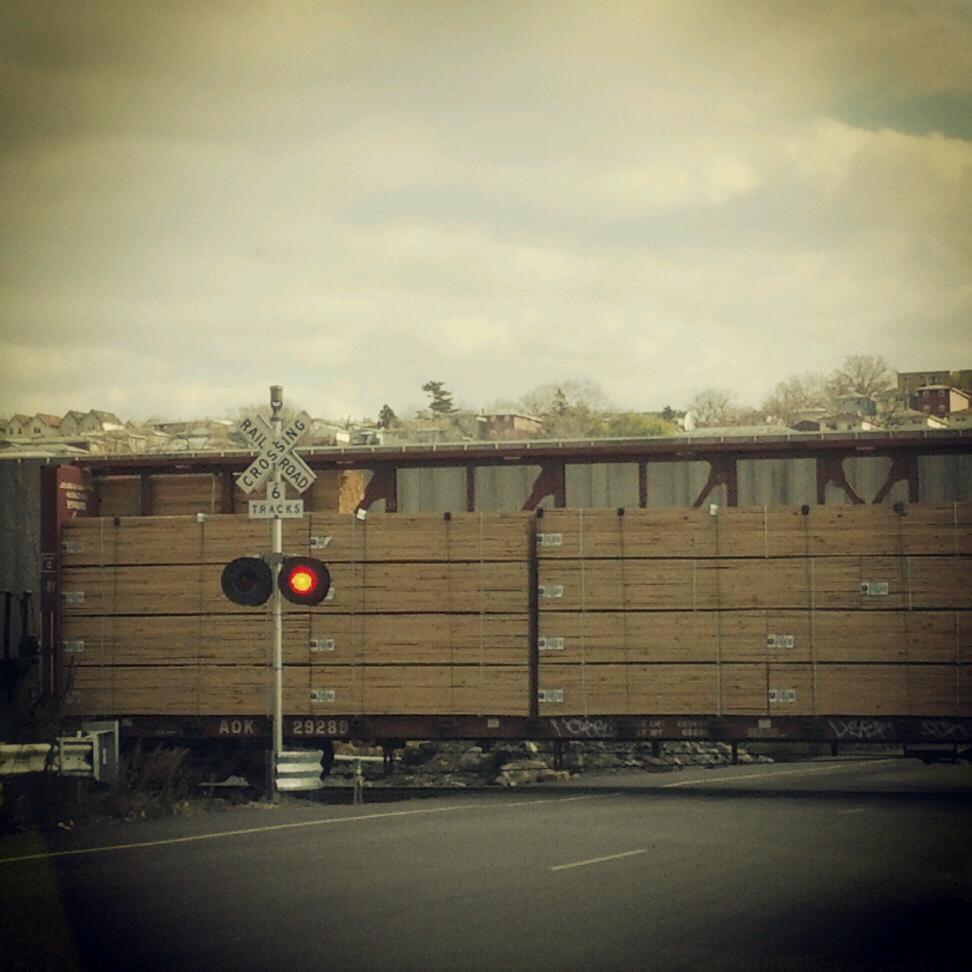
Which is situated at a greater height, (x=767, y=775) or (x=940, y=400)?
(x=940, y=400)

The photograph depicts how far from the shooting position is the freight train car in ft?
74.1

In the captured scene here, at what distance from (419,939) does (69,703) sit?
15896mm

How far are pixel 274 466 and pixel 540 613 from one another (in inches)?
192

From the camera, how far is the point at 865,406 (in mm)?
78688

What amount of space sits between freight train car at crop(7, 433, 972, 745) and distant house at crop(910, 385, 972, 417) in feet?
154

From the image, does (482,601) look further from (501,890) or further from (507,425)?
(507,425)

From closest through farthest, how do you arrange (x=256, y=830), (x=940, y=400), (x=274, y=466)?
(x=256, y=830) → (x=274, y=466) → (x=940, y=400)

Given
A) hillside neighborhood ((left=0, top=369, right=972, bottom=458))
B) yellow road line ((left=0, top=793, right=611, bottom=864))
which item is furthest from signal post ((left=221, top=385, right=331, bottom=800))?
hillside neighborhood ((left=0, top=369, right=972, bottom=458))

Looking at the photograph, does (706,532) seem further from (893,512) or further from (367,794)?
(367,794)

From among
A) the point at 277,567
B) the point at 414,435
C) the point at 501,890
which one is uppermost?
the point at 414,435

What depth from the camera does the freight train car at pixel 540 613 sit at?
74.1 feet

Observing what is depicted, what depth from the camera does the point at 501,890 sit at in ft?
39.3

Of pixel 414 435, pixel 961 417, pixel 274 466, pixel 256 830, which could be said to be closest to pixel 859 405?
pixel 961 417

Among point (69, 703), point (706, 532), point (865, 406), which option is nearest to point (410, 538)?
point (706, 532)
